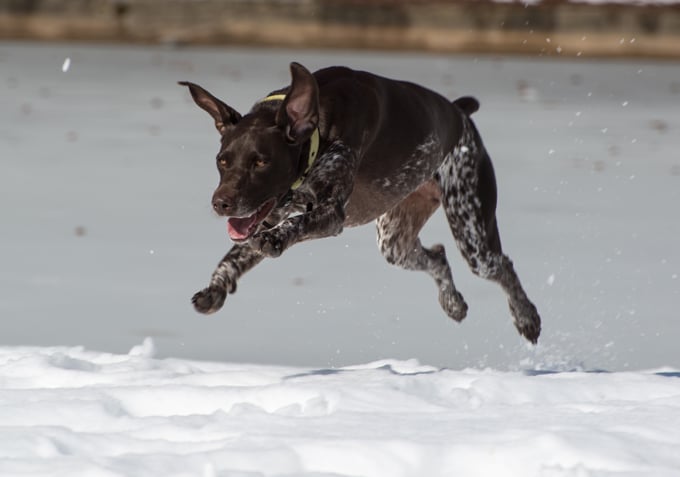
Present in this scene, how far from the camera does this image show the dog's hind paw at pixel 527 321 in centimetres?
580

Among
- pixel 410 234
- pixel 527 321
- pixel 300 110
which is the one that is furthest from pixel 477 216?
pixel 300 110

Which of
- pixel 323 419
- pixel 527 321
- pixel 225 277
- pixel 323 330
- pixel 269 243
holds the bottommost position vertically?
pixel 323 419

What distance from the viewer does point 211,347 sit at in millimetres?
5812

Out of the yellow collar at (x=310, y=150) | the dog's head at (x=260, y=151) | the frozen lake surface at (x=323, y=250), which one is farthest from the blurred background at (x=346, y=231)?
the dog's head at (x=260, y=151)

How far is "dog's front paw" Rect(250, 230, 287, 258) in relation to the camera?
4.45 metres

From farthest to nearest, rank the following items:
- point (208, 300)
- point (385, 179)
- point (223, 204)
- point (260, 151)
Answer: point (385, 179), point (208, 300), point (260, 151), point (223, 204)

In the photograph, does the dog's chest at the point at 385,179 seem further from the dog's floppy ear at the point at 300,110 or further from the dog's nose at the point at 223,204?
the dog's nose at the point at 223,204

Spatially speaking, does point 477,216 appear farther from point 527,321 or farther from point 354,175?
point 354,175

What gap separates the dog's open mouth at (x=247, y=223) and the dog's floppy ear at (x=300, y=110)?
0.77 ft

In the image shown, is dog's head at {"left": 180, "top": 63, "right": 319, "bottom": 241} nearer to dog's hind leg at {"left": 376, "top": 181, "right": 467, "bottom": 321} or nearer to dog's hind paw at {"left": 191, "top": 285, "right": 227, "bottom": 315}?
dog's hind paw at {"left": 191, "top": 285, "right": 227, "bottom": 315}

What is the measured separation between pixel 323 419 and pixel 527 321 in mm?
1591

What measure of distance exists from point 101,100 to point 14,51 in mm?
4527

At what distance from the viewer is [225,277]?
4.80m

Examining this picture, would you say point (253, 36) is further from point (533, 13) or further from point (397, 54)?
point (533, 13)
